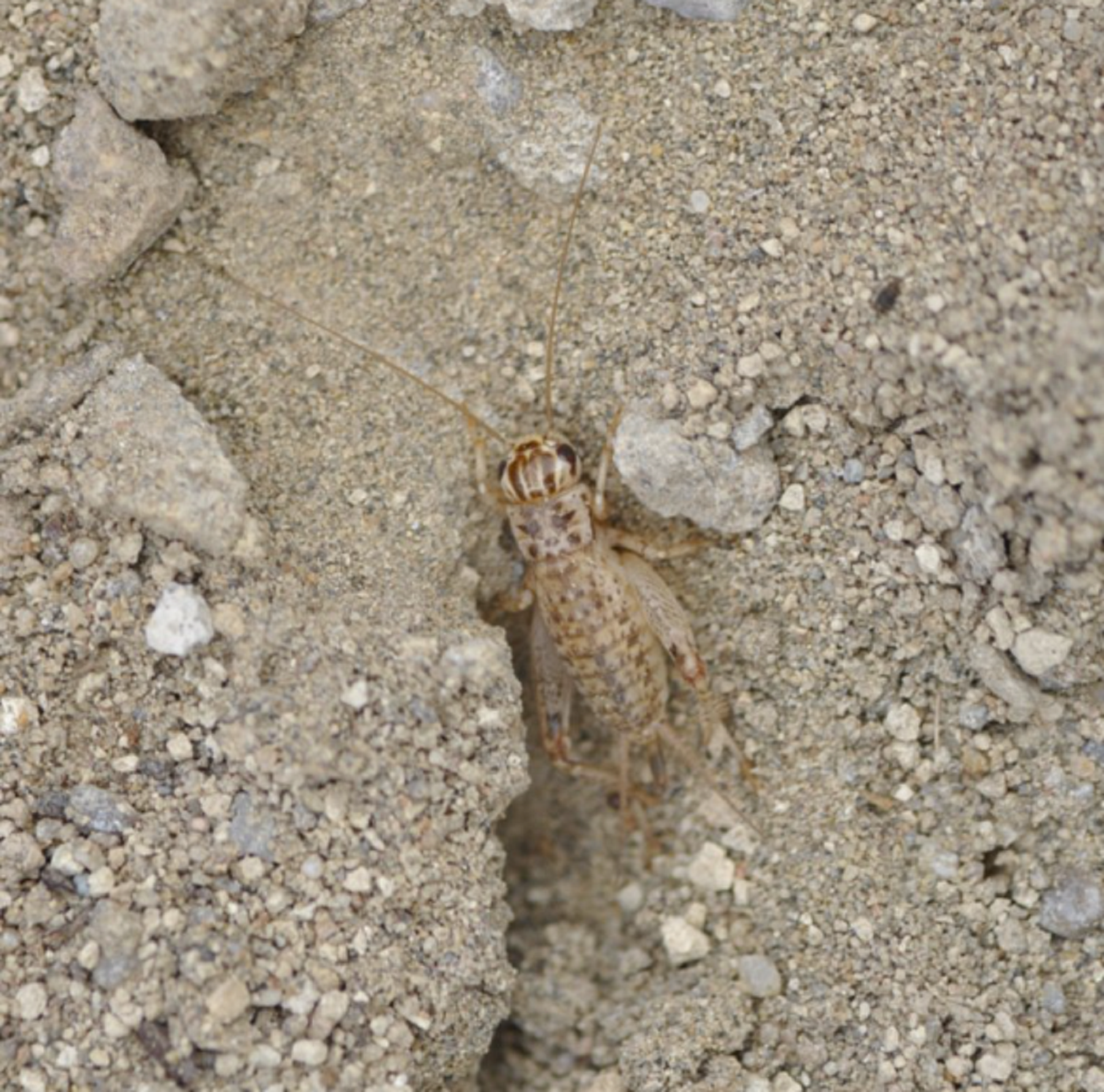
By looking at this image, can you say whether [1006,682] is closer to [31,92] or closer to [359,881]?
[359,881]

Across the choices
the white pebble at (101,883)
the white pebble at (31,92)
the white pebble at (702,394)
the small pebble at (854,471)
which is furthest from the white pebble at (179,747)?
the small pebble at (854,471)

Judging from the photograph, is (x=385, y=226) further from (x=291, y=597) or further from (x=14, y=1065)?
(x=14, y=1065)

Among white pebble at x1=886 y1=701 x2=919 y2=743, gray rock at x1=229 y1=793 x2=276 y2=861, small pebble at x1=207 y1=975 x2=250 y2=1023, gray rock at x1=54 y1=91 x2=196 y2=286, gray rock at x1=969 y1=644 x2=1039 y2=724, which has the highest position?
gray rock at x1=54 y1=91 x2=196 y2=286

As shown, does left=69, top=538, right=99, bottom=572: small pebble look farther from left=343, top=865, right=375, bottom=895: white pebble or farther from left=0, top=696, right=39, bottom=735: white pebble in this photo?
left=343, top=865, right=375, bottom=895: white pebble

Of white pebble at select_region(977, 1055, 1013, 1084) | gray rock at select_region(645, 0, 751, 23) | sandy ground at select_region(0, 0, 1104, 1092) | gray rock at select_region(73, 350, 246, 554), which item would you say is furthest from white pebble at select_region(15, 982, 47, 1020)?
gray rock at select_region(645, 0, 751, 23)

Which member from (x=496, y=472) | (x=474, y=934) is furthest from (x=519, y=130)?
(x=474, y=934)

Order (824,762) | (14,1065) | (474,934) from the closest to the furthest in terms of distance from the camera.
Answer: (14,1065)
(474,934)
(824,762)

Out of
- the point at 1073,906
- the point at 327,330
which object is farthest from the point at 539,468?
the point at 1073,906

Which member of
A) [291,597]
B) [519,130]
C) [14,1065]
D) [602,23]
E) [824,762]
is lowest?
[14,1065]
